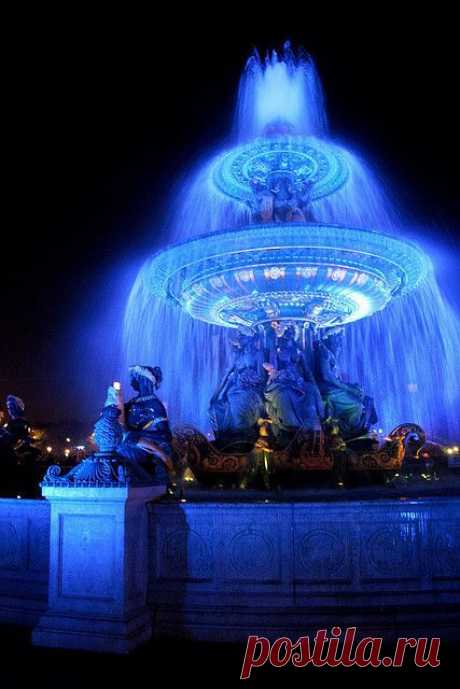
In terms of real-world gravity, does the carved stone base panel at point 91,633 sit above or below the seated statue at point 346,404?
below

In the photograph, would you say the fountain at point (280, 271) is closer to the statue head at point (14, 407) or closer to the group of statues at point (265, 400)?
the group of statues at point (265, 400)

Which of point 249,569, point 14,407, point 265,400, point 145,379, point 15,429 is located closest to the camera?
point 249,569

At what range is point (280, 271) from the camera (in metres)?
9.50

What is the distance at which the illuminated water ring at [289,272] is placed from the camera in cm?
902

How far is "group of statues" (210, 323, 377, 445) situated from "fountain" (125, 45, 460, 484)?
2 centimetres

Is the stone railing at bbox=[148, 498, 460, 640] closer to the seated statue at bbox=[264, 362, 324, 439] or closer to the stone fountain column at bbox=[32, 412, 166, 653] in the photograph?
the stone fountain column at bbox=[32, 412, 166, 653]

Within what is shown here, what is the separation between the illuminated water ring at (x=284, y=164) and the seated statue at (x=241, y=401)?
3719 millimetres

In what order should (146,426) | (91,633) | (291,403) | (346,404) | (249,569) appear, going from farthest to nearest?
1. (346,404)
2. (291,403)
3. (146,426)
4. (249,569)
5. (91,633)

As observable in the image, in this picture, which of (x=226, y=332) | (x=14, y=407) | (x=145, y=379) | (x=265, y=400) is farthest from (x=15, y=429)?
(x=226, y=332)

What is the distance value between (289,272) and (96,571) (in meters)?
5.91

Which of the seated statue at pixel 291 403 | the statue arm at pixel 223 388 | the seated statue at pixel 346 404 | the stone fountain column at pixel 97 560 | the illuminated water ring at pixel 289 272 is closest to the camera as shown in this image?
the stone fountain column at pixel 97 560

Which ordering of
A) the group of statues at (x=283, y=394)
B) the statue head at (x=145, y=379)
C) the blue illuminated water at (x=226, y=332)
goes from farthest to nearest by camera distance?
1. the blue illuminated water at (x=226, y=332)
2. the group of statues at (x=283, y=394)
3. the statue head at (x=145, y=379)

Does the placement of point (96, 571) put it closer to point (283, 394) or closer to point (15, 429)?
point (15, 429)

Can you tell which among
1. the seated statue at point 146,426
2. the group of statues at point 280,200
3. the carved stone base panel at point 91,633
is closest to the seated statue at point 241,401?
the seated statue at point 146,426
